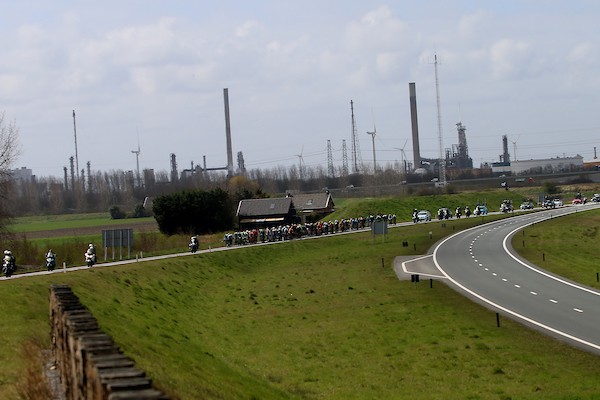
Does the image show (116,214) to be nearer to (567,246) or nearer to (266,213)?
(266,213)

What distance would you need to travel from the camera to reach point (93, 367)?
10.6 m

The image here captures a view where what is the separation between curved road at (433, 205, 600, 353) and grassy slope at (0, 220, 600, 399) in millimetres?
1326

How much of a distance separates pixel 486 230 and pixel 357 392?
67.8 m

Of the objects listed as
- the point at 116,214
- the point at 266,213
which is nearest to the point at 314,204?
the point at 266,213

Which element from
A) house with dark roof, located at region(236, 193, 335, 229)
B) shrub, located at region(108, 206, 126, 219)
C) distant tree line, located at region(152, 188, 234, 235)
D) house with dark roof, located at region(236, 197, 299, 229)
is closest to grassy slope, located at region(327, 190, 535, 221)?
house with dark roof, located at region(236, 193, 335, 229)

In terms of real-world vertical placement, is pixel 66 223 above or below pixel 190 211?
below

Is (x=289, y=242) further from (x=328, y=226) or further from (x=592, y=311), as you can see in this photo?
(x=592, y=311)

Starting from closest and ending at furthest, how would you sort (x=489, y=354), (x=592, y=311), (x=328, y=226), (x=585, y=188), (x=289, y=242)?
(x=489, y=354) < (x=592, y=311) < (x=289, y=242) < (x=328, y=226) < (x=585, y=188)

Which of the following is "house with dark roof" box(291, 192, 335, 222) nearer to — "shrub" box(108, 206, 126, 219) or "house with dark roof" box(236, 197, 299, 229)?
"house with dark roof" box(236, 197, 299, 229)

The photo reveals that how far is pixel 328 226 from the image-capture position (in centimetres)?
9119

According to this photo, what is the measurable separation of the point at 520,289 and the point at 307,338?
16.6 metres

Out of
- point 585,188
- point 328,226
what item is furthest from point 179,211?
point 585,188

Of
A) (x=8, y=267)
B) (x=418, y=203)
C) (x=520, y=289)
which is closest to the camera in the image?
(x=8, y=267)

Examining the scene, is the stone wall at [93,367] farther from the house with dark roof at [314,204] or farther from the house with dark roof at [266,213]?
the house with dark roof at [314,204]
